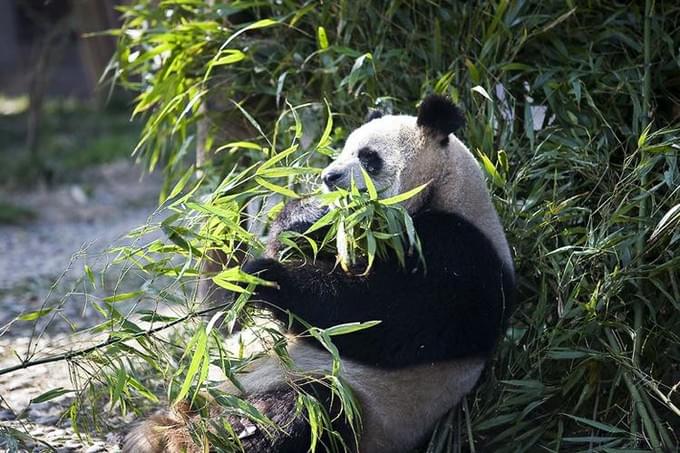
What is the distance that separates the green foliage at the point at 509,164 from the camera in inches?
117

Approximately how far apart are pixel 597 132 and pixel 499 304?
1016 mm

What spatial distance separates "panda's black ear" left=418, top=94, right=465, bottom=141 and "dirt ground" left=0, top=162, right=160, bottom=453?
125cm

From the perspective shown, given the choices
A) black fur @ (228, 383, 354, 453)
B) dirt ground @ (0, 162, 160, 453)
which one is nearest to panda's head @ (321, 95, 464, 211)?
black fur @ (228, 383, 354, 453)

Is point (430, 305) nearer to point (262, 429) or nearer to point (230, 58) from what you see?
point (262, 429)

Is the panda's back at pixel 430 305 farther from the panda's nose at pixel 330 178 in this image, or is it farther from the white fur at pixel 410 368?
the panda's nose at pixel 330 178

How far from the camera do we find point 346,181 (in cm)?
323

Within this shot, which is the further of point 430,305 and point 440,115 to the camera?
point 440,115

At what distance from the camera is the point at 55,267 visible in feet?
22.5

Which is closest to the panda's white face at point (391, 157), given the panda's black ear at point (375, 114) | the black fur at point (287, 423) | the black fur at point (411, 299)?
the panda's black ear at point (375, 114)

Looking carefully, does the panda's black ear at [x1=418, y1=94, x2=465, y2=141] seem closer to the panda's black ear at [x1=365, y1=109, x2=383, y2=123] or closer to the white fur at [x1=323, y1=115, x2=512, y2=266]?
the white fur at [x1=323, y1=115, x2=512, y2=266]

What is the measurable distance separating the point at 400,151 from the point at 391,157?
0.13 ft

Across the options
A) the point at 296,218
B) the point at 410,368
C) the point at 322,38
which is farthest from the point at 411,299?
the point at 322,38

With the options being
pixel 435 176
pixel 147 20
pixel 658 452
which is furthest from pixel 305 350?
pixel 147 20

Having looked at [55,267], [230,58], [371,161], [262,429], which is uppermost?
[230,58]
